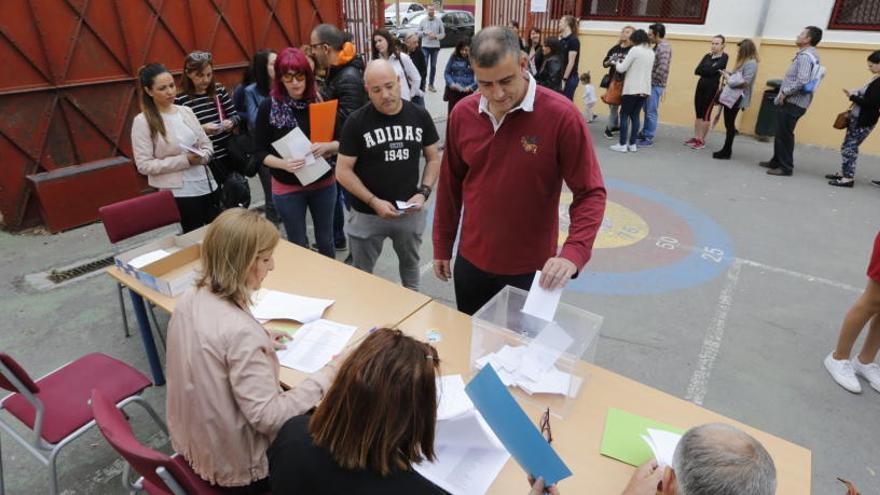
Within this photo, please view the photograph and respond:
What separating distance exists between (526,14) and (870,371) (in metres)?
9.36

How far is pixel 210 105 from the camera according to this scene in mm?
4223

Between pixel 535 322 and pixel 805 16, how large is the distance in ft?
28.6

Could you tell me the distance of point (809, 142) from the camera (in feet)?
27.9

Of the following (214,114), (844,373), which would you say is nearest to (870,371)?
(844,373)

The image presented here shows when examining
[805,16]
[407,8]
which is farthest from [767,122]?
[407,8]

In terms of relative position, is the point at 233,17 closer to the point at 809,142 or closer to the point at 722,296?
the point at 722,296

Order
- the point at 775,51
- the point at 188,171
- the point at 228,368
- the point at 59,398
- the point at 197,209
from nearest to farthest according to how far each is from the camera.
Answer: the point at 228,368, the point at 59,398, the point at 188,171, the point at 197,209, the point at 775,51

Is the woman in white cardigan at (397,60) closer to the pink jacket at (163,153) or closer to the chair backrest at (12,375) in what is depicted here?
the pink jacket at (163,153)

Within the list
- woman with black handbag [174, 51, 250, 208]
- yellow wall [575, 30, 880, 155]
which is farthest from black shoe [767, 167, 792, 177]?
woman with black handbag [174, 51, 250, 208]

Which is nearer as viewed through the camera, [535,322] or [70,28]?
[535,322]

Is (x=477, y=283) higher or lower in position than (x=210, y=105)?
lower

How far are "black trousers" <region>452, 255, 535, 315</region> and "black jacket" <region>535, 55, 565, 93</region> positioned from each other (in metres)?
6.61

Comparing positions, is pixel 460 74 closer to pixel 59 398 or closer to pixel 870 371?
pixel 870 371

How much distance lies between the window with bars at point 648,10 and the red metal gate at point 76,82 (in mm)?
7077
